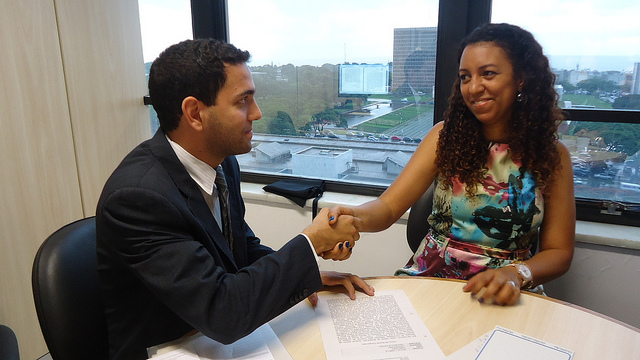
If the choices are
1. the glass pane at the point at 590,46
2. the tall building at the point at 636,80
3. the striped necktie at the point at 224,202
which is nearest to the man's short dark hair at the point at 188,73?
the striped necktie at the point at 224,202

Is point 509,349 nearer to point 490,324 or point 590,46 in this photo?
point 490,324

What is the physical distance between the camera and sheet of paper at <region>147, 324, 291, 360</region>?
0.98m

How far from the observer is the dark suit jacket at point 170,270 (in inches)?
38.5

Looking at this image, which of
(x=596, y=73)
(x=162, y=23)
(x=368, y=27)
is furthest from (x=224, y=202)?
(x=162, y=23)

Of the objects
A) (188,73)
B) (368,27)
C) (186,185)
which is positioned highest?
(368,27)

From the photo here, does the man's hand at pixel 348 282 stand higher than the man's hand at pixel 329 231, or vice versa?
the man's hand at pixel 329 231

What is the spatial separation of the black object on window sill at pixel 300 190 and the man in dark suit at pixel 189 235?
1021mm

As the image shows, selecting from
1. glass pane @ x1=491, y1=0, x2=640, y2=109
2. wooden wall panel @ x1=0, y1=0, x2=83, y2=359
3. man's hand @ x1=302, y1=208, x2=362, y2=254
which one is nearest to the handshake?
man's hand @ x1=302, y1=208, x2=362, y2=254

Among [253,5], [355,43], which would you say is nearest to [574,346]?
[355,43]

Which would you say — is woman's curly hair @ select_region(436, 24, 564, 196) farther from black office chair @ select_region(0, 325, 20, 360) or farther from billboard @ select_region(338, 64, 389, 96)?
black office chair @ select_region(0, 325, 20, 360)

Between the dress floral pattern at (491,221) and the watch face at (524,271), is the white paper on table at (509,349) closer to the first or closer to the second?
the watch face at (524,271)

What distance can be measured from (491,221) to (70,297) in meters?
1.30

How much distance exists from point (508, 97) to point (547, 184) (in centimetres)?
33

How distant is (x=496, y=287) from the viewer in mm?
1187
